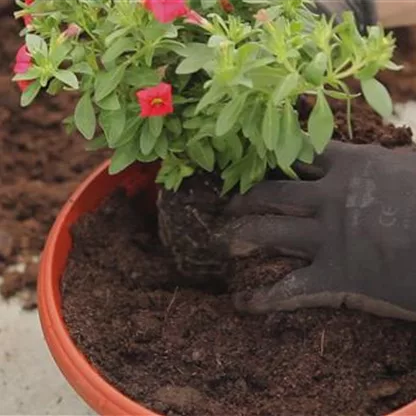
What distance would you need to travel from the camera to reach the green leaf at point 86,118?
3.57 ft

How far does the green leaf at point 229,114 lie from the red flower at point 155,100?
63 mm

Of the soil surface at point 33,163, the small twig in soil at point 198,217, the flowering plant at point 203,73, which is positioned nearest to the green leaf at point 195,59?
the flowering plant at point 203,73

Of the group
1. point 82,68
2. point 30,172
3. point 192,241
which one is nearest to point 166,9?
point 82,68

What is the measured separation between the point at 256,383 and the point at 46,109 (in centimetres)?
88

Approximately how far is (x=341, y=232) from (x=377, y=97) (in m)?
0.21

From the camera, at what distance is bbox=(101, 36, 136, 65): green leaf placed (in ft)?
3.43

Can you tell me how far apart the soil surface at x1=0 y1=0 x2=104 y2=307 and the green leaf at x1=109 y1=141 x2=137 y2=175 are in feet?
1.77

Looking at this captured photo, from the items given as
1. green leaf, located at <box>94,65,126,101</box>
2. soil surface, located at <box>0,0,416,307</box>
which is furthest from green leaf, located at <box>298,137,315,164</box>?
soil surface, located at <box>0,0,416,307</box>

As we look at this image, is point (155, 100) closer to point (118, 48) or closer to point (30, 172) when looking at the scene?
point (118, 48)

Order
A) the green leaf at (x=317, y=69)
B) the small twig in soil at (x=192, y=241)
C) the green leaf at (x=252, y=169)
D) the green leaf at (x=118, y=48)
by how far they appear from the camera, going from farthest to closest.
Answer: the small twig in soil at (x=192, y=241)
the green leaf at (x=252, y=169)
the green leaf at (x=118, y=48)
the green leaf at (x=317, y=69)

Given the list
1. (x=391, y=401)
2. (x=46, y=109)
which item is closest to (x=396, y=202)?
(x=391, y=401)

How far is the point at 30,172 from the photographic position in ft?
5.76

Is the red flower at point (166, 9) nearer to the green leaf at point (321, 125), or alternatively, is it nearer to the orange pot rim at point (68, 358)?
the green leaf at point (321, 125)

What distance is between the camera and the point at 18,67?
1.10 m
